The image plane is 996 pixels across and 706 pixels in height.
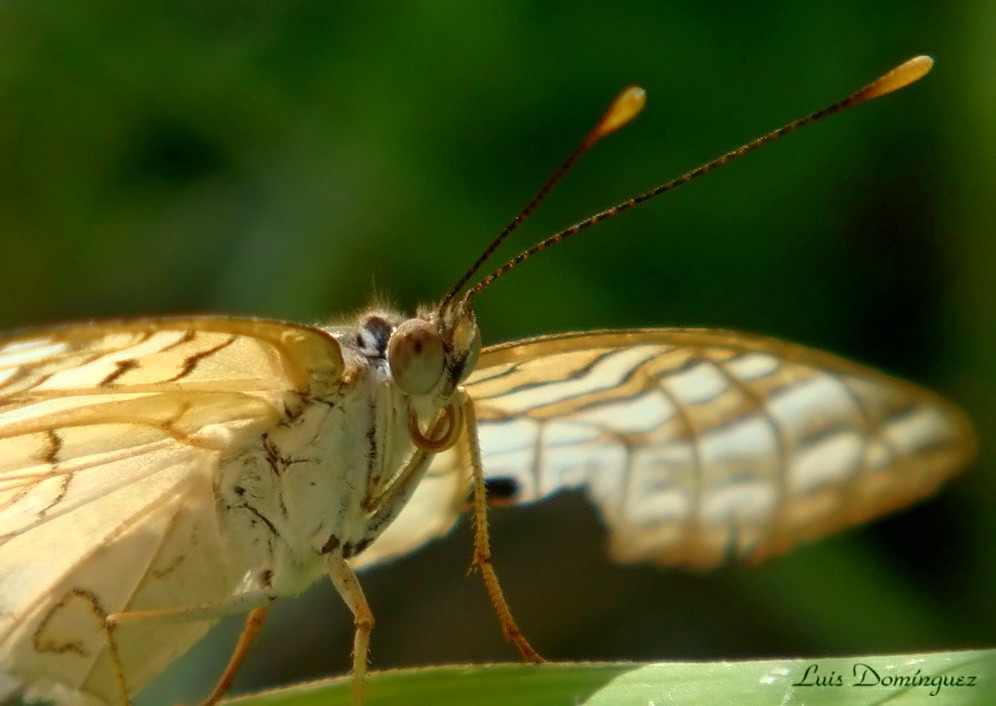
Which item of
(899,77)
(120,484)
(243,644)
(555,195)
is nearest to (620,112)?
(899,77)

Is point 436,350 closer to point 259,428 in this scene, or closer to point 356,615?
point 259,428

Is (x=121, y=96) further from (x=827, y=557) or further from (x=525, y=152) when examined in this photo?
(x=827, y=557)

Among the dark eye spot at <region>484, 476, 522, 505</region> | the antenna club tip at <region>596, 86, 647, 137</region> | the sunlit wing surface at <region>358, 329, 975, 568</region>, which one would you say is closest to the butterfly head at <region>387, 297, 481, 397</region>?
the sunlit wing surface at <region>358, 329, 975, 568</region>

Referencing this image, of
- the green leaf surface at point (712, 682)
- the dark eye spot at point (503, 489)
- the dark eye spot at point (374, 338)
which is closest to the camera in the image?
the green leaf surface at point (712, 682)

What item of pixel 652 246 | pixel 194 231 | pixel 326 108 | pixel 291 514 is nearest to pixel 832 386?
pixel 291 514

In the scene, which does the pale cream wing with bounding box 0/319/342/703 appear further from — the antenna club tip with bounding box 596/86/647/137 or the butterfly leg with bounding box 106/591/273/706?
the antenna club tip with bounding box 596/86/647/137

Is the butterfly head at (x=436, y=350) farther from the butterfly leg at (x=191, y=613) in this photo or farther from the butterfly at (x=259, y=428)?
the butterfly leg at (x=191, y=613)

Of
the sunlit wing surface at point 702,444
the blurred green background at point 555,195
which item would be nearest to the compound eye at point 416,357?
the sunlit wing surface at point 702,444
